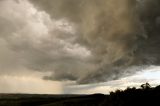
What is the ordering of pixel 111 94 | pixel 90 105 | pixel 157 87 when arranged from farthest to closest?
1. pixel 90 105
2. pixel 111 94
3. pixel 157 87

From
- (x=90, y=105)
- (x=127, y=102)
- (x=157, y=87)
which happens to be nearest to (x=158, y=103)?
(x=127, y=102)

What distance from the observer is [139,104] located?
111 metres

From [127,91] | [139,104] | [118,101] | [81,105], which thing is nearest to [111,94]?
[127,91]

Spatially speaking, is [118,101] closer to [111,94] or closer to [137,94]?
A: [137,94]

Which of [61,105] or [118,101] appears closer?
[118,101]

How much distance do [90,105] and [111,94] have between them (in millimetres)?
34763

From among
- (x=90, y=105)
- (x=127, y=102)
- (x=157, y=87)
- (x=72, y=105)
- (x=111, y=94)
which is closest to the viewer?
(x=127, y=102)

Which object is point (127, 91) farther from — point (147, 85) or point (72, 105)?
point (72, 105)

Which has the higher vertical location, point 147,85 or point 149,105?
point 147,85

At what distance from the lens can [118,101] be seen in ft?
398

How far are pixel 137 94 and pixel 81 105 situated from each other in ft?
207

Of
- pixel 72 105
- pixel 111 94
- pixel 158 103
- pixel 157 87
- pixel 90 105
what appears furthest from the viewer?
pixel 72 105

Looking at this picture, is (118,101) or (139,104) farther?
(118,101)

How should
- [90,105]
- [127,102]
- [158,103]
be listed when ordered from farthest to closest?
[90,105]
[127,102]
[158,103]
